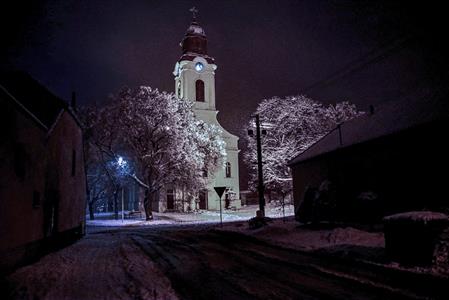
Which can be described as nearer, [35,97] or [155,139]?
[35,97]

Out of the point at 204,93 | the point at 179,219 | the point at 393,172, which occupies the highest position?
the point at 204,93

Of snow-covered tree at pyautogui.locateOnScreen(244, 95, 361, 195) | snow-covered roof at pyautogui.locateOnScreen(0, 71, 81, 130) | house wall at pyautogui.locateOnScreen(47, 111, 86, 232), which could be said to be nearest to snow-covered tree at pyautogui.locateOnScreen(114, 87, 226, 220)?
snow-covered tree at pyautogui.locateOnScreen(244, 95, 361, 195)

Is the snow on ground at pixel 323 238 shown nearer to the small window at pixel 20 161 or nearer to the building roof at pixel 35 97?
the small window at pixel 20 161

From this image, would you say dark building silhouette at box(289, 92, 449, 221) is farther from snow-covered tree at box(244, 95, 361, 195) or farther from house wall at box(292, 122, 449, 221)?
snow-covered tree at box(244, 95, 361, 195)

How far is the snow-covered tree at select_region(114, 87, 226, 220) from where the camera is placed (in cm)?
3114

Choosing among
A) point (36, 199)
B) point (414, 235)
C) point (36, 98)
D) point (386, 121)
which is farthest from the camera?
point (386, 121)

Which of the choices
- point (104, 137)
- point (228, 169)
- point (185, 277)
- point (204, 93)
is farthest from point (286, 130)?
point (185, 277)

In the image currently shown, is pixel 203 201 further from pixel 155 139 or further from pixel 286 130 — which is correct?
pixel 155 139

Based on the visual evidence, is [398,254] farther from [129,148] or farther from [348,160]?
[129,148]

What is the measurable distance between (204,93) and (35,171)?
129 feet

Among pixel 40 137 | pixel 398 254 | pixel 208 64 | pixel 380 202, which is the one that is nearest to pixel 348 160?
pixel 380 202

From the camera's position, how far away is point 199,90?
48906mm

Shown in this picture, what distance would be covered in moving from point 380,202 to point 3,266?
15357 mm

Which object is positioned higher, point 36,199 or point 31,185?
point 31,185
